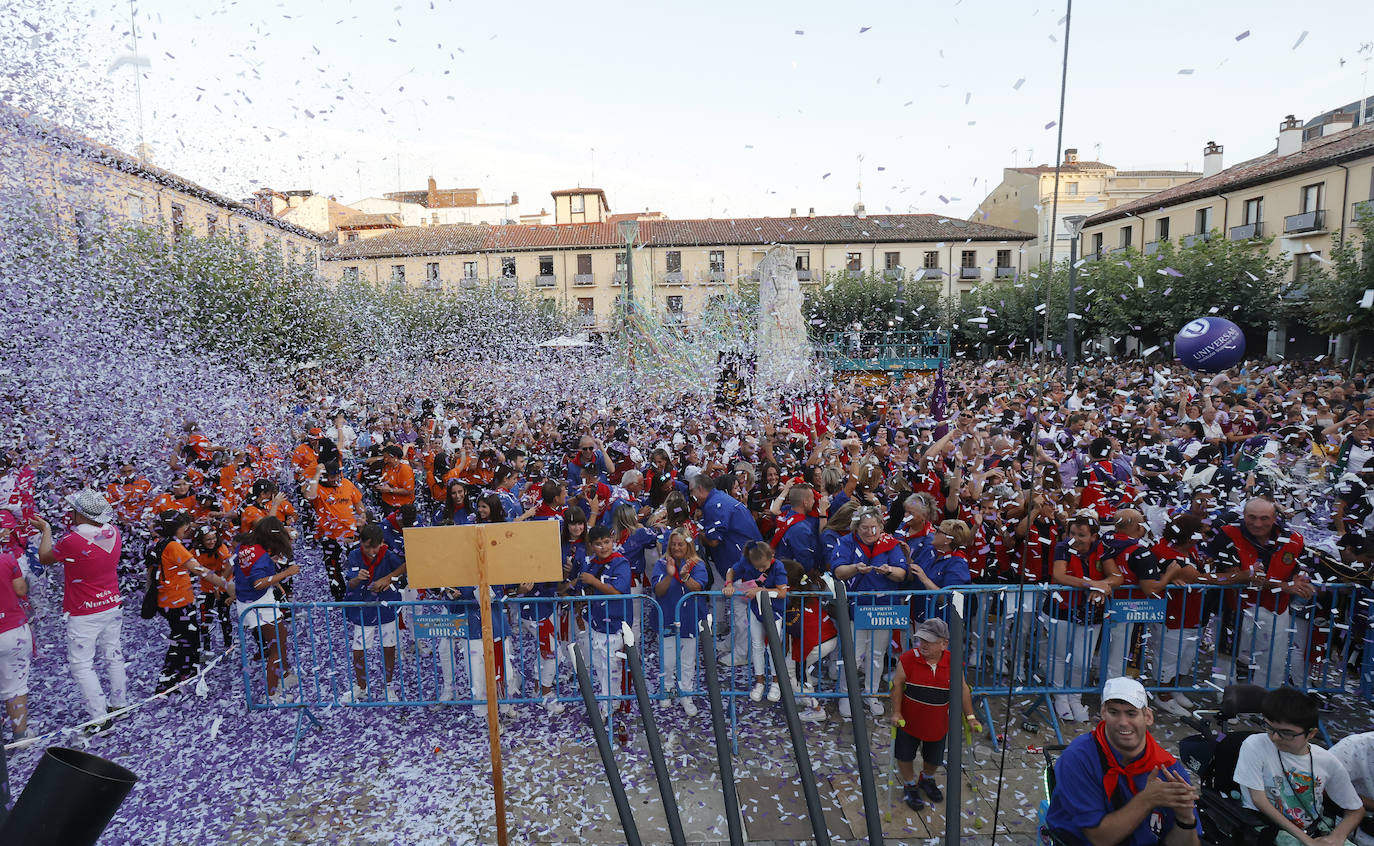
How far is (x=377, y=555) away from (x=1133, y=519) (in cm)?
508

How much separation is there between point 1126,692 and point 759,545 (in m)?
2.49

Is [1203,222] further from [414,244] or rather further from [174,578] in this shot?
[414,244]

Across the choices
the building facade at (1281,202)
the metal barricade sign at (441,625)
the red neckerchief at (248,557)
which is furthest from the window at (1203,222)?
the red neckerchief at (248,557)

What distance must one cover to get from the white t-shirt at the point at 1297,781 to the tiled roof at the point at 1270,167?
28.2 meters

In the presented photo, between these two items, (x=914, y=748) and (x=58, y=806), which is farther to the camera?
(x=914, y=748)

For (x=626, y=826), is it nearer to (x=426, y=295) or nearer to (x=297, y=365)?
(x=297, y=365)

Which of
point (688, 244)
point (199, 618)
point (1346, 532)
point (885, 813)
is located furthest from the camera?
point (688, 244)

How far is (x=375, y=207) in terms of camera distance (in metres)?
47.5

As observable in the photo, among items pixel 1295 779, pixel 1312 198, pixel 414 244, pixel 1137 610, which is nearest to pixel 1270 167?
pixel 1312 198

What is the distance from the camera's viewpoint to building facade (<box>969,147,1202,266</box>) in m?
40.2

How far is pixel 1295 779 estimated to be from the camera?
3131 millimetres

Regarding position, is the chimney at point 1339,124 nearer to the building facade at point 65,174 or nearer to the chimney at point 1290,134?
the chimney at point 1290,134

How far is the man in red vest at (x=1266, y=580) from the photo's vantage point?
4.75 m

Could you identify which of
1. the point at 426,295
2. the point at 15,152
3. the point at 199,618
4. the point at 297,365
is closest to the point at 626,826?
the point at 199,618
